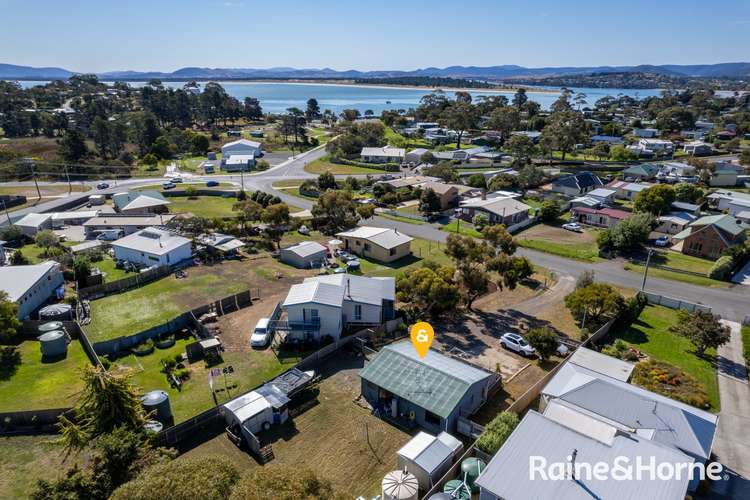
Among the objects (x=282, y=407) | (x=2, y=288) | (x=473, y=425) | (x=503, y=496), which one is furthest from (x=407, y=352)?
(x=2, y=288)

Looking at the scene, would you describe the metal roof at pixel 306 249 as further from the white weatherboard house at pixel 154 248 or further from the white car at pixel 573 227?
the white car at pixel 573 227

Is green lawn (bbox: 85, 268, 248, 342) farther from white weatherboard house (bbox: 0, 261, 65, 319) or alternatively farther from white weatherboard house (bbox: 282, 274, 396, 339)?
white weatherboard house (bbox: 282, 274, 396, 339)

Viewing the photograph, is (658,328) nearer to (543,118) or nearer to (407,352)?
(407,352)

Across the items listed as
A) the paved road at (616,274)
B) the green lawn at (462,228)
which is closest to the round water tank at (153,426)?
the paved road at (616,274)

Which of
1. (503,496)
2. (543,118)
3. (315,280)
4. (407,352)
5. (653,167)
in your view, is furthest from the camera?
(543,118)

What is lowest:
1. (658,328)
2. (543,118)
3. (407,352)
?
(658,328)

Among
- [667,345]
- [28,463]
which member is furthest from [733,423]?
[28,463]

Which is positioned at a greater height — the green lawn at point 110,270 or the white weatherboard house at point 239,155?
the white weatherboard house at point 239,155
